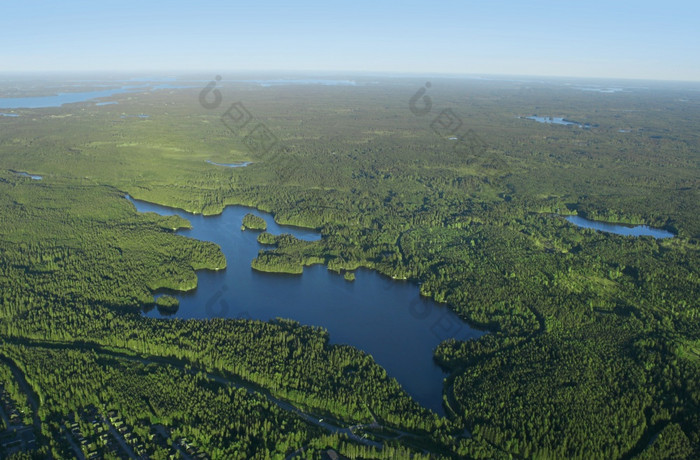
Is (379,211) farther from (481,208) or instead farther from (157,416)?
(157,416)

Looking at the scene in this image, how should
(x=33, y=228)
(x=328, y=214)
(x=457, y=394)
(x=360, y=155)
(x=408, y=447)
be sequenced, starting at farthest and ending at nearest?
(x=360, y=155)
(x=328, y=214)
(x=33, y=228)
(x=457, y=394)
(x=408, y=447)

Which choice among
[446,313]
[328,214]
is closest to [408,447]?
[446,313]

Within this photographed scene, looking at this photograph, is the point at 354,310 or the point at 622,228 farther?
the point at 622,228

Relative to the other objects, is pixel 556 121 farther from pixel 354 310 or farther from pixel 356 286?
pixel 354 310

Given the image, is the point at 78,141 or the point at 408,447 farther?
the point at 78,141

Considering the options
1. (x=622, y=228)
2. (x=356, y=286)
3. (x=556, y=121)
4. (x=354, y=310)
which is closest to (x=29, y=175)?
(x=356, y=286)

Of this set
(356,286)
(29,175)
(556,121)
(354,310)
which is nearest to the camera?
(354,310)

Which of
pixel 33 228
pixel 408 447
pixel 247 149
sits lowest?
pixel 408 447

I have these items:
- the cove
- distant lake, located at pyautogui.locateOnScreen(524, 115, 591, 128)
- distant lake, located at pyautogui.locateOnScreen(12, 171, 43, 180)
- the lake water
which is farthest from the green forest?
distant lake, located at pyautogui.locateOnScreen(524, 115, 591, 128)
